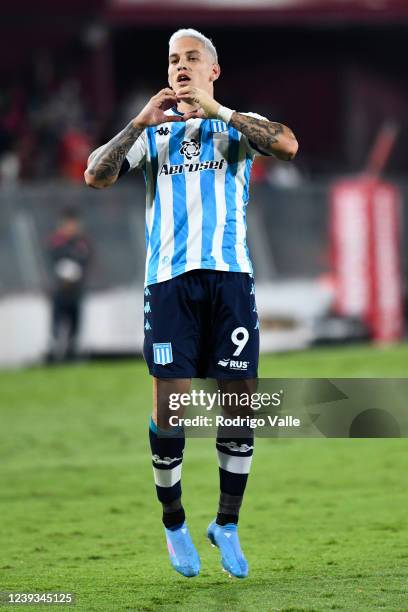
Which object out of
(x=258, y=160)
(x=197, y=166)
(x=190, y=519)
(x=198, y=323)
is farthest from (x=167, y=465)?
(x=258, y=160)

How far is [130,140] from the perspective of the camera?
17.7 feet

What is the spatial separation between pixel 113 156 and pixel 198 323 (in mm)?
794

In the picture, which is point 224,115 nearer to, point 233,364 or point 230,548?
point 233,364

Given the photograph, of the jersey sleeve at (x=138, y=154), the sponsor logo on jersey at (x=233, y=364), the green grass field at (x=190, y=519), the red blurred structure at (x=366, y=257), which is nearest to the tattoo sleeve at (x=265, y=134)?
the jersey sleeve at (x=138, y=154)

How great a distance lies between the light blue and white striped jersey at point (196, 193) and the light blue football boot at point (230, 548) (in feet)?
3.65

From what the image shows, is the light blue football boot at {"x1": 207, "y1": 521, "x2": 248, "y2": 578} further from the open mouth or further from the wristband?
the open mouth

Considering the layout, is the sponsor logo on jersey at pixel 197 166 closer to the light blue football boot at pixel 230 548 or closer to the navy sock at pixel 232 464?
the navy sock at pixel 232 464

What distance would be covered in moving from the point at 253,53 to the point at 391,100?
321 cm

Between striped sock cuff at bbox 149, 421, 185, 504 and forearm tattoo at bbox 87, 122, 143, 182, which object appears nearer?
forearm tattoo at bbox 87, 122, 143, 182

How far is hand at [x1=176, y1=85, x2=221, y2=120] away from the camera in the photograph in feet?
17.3

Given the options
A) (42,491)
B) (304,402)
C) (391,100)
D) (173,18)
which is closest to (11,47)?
(173,18)

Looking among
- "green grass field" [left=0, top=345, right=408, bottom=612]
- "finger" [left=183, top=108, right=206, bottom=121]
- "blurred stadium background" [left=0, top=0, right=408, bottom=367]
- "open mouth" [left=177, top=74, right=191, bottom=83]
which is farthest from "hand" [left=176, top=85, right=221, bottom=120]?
"blurred stadium background" [left=0, top=0, right=408, bottom=367]

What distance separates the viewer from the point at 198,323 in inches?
220

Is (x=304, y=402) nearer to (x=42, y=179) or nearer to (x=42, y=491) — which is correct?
(x=42, y=491)
